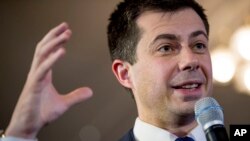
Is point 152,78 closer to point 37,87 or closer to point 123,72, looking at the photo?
point 123,72

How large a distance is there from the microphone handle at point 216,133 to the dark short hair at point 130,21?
56 centimetres

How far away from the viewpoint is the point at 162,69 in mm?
1165

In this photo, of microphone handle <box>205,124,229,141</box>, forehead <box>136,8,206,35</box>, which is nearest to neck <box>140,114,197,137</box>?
forehead <box>136,8,206,35</box>

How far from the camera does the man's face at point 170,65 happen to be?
112 centimetres

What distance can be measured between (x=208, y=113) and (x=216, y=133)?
0.08 m

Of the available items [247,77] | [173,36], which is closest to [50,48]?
[173,36]

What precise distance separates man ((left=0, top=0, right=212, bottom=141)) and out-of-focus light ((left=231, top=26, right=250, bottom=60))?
2.09 metres

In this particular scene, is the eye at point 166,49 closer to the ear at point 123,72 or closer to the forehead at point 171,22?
the forehead at point 171,22

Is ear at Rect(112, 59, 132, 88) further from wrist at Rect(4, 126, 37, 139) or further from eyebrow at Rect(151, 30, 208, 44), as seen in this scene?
wrist at Rect(4, 126, 37, 139)

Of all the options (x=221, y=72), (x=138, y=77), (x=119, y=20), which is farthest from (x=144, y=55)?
(x=221, y=72)

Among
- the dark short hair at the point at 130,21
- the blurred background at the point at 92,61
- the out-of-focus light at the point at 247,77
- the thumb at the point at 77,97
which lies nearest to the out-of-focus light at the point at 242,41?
the blurred background at the point at 92,61

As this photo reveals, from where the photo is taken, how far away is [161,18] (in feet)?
4.09

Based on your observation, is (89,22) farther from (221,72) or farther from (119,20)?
(119,20)

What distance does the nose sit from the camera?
3.67ft
